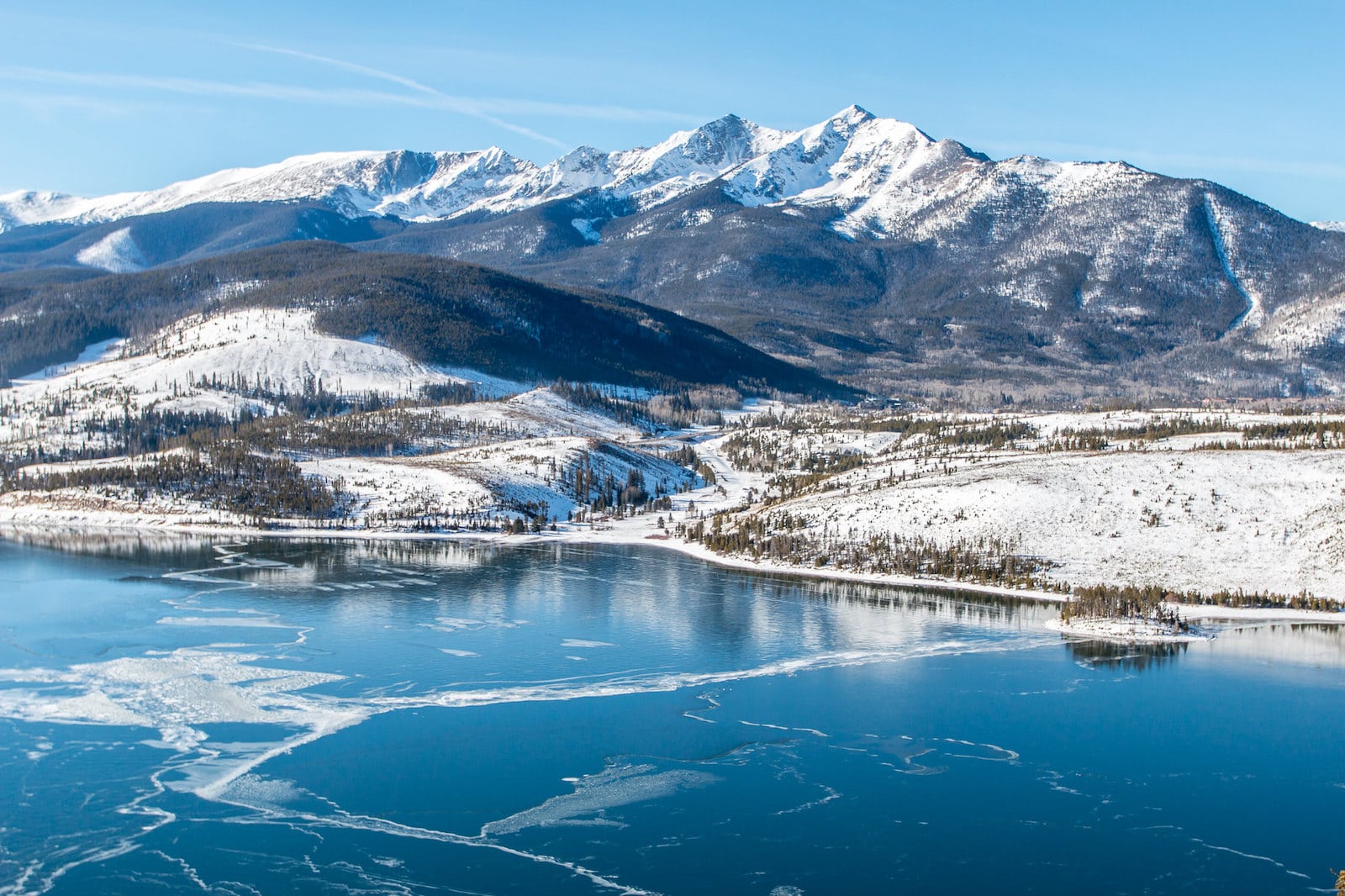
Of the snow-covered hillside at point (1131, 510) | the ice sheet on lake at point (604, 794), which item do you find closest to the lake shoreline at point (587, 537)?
the snow-covered hillside at point (1131, 510)

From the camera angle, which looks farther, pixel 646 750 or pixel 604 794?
pixel 646 750

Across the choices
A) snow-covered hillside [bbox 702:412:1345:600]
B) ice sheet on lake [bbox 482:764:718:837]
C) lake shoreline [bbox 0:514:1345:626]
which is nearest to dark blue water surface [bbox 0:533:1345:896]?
ice sheet on lake [bbox 482:764:718:837]

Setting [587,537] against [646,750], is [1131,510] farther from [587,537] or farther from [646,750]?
[646,750]

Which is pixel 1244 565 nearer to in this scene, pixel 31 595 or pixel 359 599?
pixel 359 599

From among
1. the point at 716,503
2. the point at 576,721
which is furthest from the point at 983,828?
the point at 716,503

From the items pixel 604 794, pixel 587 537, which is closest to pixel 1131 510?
pixel 587 537

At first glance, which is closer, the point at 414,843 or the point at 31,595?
the point at 414,843

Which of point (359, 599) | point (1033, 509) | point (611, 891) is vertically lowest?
point (611, 891)

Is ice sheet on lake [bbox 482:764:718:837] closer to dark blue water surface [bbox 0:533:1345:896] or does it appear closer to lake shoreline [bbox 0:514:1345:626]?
dark blue water surface [bbox 0:533:1345:896]

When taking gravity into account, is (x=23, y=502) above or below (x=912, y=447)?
below
